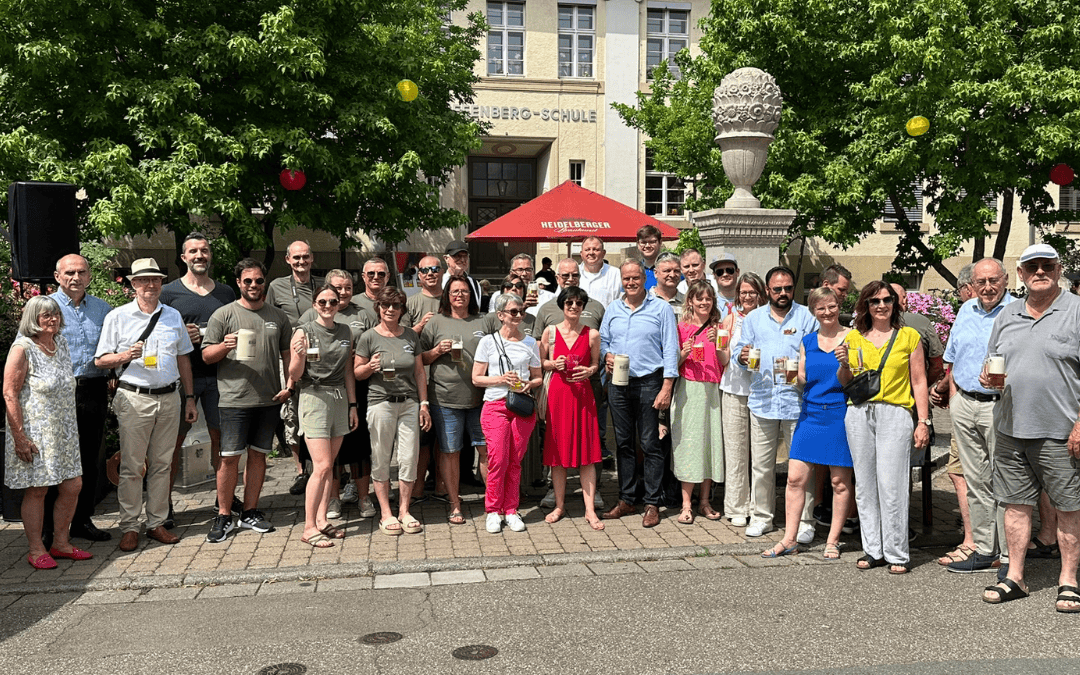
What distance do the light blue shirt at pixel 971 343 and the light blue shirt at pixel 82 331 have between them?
602cm

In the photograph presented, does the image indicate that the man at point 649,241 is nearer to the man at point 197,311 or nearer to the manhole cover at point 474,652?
the man at point 197,311

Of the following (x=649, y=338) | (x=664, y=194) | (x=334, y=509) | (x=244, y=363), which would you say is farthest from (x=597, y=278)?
(x=664, y=194)

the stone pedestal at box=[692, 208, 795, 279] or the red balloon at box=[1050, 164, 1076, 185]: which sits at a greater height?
the red balloon at box=[1050, 164, 1076, 185]

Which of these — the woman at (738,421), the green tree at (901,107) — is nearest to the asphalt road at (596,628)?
the woman at (738,421)

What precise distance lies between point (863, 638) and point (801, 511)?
1.77m

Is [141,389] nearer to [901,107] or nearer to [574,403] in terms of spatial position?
[574,403]

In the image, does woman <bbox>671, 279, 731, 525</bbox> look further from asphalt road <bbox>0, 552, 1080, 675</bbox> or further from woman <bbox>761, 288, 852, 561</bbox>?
asphalt road <bbox>0, 552, 1080, 675</bbox>

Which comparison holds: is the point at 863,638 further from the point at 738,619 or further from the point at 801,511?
the point at 801,511

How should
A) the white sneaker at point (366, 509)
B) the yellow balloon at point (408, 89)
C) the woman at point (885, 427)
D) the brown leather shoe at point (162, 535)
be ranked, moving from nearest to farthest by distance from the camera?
the woman at point (885, 427) → the brown leather shoe at point (162, 535) → the white sneaker at point (366, 509) → the yellow balloon at point (408, 89)

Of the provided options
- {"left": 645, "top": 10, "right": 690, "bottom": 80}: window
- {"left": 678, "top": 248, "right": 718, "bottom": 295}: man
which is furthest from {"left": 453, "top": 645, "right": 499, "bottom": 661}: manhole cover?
{"left": 645, "top": 10, "right": 690, "bottom": 80}: window

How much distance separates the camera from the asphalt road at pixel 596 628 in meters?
4.62

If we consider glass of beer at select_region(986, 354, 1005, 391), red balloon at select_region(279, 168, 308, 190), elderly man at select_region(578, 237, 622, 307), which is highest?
red balloon at select_region(279, 168, 308, 190)

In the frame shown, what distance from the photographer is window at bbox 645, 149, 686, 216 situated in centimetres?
2809

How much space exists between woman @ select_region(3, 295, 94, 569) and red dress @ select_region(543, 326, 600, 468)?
11.1 ft
